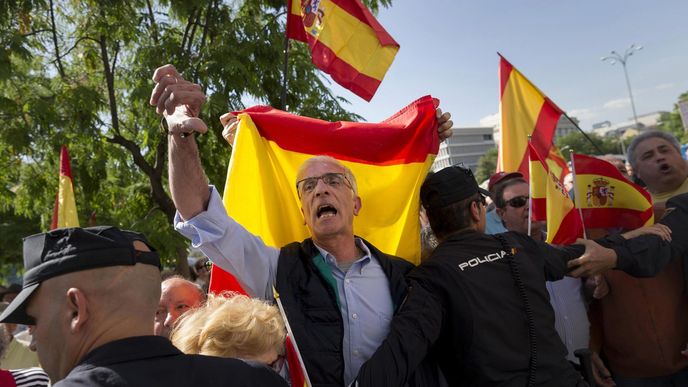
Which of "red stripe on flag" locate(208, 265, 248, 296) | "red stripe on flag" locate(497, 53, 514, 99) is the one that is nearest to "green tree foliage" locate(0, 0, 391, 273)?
"red stripe on flag" locate(497, 53, 514, 99)

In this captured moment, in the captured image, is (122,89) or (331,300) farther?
(122,89)

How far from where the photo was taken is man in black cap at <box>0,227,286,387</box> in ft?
4.49

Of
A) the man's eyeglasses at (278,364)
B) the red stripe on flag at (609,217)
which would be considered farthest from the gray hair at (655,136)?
the man's eyeglasses at (278,364)

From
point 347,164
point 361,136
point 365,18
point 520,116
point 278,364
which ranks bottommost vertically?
point 278,364

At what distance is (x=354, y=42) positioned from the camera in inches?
169

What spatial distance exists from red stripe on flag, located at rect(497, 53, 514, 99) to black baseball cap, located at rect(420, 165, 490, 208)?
276 centimetres

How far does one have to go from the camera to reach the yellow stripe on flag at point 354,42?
4.22m

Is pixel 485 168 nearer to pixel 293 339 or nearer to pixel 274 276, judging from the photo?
pixel 274 276

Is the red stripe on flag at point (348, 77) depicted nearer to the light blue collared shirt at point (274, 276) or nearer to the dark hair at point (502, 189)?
the dark hair at point (502, 189)

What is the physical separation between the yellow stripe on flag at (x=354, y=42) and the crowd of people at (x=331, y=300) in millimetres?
1570

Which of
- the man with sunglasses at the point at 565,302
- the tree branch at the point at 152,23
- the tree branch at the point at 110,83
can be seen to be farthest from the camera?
the tree branch at the point at 110,83

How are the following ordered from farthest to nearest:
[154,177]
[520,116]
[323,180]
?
[154,177]
[520,116]
[323,180]

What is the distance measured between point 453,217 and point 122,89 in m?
7.75

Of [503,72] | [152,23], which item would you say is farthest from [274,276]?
[152,23]
